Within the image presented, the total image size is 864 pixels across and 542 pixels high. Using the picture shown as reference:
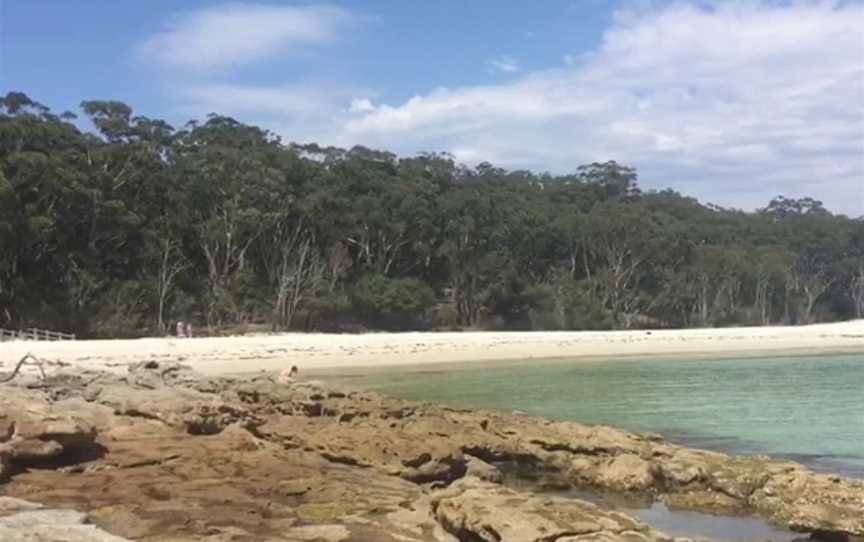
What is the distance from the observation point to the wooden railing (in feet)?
151

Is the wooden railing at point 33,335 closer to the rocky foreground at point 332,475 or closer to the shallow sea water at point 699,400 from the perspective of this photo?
the shallow sea water at point 699,400

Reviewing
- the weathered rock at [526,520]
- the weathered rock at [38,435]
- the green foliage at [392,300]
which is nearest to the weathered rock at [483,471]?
the weathered rock at [526,520]

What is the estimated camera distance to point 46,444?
474 inches

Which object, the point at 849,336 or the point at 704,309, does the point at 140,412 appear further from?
the point at 704,309

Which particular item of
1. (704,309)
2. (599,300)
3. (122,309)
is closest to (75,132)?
(122,309)

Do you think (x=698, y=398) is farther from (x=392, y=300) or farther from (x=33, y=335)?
(x=392, y=300)

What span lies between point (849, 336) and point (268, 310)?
145 feet

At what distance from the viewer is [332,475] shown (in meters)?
12.1

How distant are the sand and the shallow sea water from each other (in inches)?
212

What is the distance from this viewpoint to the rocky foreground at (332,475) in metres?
9.21

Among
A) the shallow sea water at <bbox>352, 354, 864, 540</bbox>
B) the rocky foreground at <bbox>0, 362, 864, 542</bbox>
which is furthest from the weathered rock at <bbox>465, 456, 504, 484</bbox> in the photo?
the shallow sea water at <bbox>352, 354, 864, 540</bbox>

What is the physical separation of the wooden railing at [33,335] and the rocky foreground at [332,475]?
3040 centimetres

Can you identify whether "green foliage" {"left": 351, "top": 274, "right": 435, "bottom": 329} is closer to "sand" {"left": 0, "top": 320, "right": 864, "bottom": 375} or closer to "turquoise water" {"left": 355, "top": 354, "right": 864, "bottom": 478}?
"sand" {"left": 0, "top": 320, "right": 864, "bottom": 375}

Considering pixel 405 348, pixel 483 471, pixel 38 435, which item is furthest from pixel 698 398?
pixel 405 348
